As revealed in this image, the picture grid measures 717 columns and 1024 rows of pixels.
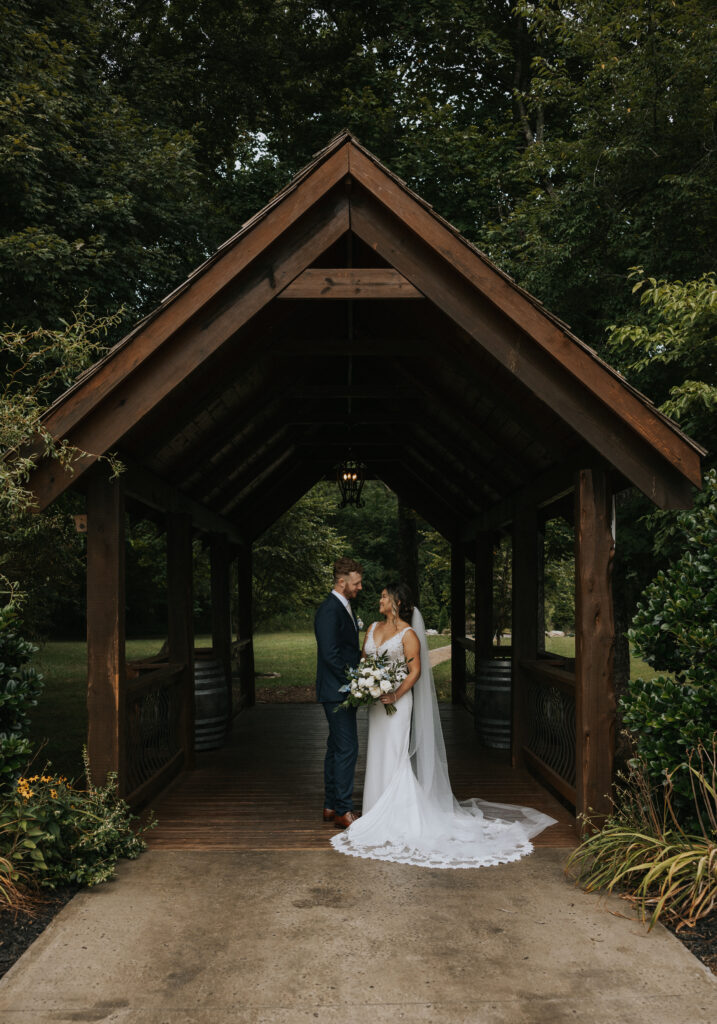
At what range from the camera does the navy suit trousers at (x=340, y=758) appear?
589 cm

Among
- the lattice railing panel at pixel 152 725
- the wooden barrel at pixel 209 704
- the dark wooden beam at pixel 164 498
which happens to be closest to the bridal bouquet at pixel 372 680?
the lattice railing panel at pixel 152 725

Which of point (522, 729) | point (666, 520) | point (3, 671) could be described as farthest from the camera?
point (666, 520)

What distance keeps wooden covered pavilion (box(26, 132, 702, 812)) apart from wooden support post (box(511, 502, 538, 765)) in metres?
0.02

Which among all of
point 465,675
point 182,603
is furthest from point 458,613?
point 182,603

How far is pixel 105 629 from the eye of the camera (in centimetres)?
541

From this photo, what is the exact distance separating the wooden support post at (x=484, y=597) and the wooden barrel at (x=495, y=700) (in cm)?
88

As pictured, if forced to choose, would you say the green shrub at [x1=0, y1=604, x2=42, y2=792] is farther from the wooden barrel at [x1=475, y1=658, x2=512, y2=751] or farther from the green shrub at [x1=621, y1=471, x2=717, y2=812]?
the wooden barrel at [x1=475, y1=658, x2=512, y2=751]

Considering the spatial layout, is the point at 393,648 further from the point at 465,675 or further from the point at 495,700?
the point at 465,675

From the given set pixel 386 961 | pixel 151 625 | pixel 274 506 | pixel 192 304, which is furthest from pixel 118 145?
pixel 151 625

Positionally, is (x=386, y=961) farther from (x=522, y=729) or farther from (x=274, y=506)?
(x=274, y=506)

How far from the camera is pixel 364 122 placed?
15398mm

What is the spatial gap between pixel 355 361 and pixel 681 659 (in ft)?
15.1

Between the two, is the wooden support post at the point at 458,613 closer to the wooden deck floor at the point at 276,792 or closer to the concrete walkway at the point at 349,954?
the wooden deck floor at the point at 276,792

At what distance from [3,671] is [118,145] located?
9.01m
